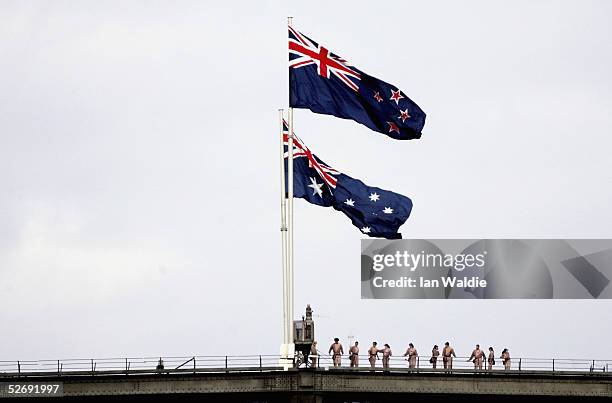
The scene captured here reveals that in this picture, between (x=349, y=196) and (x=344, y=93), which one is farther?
(x=349, y=196)

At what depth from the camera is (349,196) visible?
78000mm

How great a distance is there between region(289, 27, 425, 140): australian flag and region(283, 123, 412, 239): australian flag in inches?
95.6

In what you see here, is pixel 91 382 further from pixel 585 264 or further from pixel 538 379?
pixel 585 264

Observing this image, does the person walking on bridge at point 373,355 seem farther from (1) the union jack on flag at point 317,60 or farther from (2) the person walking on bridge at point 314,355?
(1) the union jack on flag at point 317,60

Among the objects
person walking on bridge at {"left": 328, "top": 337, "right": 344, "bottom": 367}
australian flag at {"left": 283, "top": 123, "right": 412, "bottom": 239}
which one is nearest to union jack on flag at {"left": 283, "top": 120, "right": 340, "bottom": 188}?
australian flag at {"left": 283, "top": 123, "right": 412, "bottom": 239}

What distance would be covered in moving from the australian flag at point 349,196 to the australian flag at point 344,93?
2.43m

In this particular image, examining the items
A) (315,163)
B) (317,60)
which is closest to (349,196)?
(315,163)

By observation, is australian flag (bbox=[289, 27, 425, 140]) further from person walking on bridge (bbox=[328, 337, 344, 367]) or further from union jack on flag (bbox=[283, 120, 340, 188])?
person walking on bridge (bbox=[328, 337, 344, 367])

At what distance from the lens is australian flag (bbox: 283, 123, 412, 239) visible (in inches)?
3061

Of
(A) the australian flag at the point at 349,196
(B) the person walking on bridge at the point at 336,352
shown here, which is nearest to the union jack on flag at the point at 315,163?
(A) the australian flag at the point at 349,196

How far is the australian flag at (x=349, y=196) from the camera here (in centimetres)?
7775

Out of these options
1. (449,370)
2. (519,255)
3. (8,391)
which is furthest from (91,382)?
(519,255)

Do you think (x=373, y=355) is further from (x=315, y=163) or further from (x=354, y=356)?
(x=315, y=163)

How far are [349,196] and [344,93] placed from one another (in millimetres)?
4662
